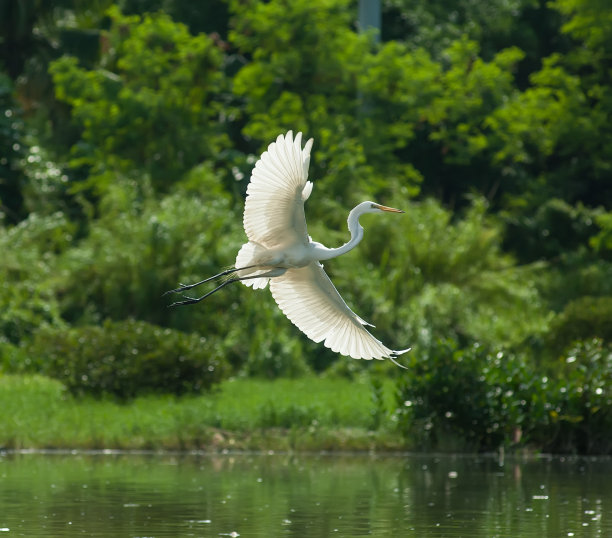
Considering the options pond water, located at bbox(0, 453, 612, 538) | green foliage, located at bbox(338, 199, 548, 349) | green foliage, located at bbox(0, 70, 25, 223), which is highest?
green foliage, located at bbox(0, 70, 25, 223)

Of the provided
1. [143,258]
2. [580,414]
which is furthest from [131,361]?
[580,414]

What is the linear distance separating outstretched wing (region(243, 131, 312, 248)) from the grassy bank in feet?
16.6

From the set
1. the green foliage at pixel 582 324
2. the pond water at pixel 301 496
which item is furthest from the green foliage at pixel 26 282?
the green foliage at pixel 582 324

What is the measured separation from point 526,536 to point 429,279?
37.3ft

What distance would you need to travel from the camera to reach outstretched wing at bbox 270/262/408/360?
10078 millimetres

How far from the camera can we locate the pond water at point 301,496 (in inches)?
376

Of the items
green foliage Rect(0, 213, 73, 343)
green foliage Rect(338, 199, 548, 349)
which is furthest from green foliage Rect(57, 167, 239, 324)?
green foliage Rect(338, 199, 548, 349)

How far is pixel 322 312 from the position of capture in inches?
404

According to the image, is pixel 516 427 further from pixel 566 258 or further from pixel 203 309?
pixel 566 258

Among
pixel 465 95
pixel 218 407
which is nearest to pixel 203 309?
pixel 218 407

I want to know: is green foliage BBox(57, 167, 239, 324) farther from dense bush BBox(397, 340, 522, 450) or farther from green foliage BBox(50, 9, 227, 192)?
dense bush BBox(397, 340, 522, 450)

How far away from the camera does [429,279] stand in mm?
20438

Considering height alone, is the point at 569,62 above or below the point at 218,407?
above

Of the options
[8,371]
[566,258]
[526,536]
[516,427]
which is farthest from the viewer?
[566,258]
